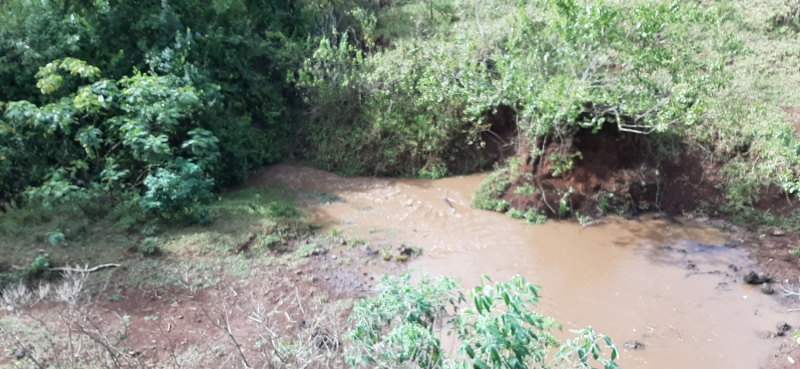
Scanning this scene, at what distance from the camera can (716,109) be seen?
687 centimetres

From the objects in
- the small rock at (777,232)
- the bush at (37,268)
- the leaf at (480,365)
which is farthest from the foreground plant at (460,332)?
the small rock at (777,232)

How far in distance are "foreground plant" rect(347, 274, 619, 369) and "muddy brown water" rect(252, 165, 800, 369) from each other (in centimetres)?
206

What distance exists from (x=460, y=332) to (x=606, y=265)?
3806mm

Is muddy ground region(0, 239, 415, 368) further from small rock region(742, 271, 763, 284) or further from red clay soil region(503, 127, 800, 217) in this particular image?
small rock region(742, 271, 763, 284)

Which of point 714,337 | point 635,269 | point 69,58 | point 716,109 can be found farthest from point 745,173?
point 69,58

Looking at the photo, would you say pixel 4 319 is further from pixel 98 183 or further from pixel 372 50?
pixel 372 50

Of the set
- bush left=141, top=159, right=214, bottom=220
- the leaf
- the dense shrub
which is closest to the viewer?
the leaf

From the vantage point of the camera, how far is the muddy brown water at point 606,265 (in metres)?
4.29

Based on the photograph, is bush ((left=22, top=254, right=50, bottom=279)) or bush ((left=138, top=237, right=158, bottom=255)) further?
bush ((left=138, top=237, right=158, bottom=255))

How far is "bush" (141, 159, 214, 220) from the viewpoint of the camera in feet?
17.9

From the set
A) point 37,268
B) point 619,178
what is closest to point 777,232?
point 619,178

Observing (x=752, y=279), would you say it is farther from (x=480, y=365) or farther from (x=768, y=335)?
(x=480, y=365)

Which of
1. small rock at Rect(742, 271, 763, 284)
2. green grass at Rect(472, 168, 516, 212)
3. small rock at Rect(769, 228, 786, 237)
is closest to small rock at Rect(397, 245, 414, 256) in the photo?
green grass at Rect(472, 168, 516, 212)

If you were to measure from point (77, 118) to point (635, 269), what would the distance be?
7602 millimetres
